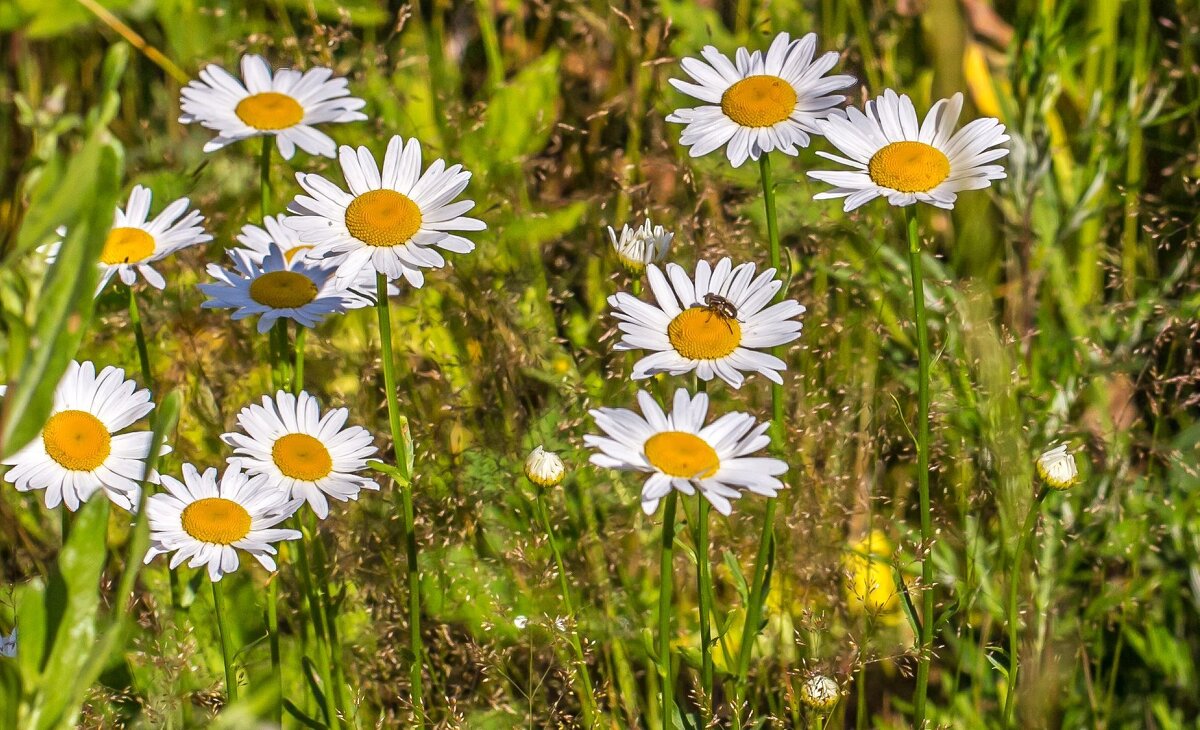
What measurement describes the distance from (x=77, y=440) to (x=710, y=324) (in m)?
0.70

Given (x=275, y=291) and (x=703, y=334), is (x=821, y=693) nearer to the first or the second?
(x=703, y=334)

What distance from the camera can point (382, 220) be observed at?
Answer: 125 centimetres

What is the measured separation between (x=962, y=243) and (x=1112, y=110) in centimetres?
46

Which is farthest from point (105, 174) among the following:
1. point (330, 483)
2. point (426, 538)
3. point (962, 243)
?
point (962, 243)

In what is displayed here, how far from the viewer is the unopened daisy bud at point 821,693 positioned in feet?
4.16

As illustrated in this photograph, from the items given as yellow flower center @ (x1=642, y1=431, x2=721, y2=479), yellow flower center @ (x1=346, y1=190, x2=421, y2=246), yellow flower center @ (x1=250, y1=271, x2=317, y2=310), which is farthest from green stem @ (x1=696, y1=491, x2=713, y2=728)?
yellow flower center @ (x1=250, y1=271, x2=317, y2=310)

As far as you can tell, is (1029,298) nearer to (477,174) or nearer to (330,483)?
(477,174)

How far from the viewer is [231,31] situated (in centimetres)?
250

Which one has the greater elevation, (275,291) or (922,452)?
(275,291)

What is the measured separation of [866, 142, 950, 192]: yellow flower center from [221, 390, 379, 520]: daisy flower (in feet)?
2.04

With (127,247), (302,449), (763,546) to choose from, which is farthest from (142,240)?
(763,546)

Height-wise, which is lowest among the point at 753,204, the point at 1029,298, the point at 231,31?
the point at 1029,298

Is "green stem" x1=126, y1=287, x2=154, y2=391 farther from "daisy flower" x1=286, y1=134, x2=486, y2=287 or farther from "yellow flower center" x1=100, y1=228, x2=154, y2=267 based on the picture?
"daisy flower" x1=286, y1=134, x2=486, y2=287

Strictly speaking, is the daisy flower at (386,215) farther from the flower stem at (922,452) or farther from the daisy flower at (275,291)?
the flower stem at (922,452)
